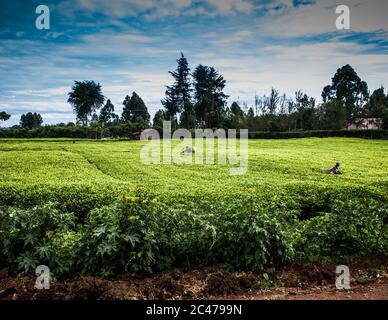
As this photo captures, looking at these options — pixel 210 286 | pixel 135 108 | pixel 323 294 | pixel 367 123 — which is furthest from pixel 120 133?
pixel 323 294

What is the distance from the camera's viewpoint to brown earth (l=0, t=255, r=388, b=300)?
3932 mm

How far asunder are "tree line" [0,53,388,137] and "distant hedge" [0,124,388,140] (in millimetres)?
387

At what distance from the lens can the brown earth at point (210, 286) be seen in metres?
3.93

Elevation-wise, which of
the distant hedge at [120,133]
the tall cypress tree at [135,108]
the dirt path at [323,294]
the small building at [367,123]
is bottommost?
the dirt path at [323,294]

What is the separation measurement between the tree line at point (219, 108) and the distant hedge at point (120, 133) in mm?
387

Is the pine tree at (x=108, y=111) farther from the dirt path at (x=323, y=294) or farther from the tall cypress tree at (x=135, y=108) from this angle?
the dirt path at (x=323, y=294)

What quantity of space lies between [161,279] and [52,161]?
483 inches

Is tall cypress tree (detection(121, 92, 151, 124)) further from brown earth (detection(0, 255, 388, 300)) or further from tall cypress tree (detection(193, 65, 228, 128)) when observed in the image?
brown earth (detection(0, 255, 388, 300))

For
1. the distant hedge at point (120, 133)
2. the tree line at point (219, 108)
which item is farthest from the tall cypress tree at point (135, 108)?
the distant hedge at point (120, 133)

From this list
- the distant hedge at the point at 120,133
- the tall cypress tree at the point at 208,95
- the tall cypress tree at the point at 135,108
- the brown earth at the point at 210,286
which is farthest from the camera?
the tall cypress tree at the point at 135,108

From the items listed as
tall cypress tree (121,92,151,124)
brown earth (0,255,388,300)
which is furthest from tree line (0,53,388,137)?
brown earth (0,255,388,300)

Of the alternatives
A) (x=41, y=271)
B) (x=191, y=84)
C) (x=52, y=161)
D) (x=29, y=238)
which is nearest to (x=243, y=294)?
(x=41, y=271)

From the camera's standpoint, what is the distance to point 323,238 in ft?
18.2
